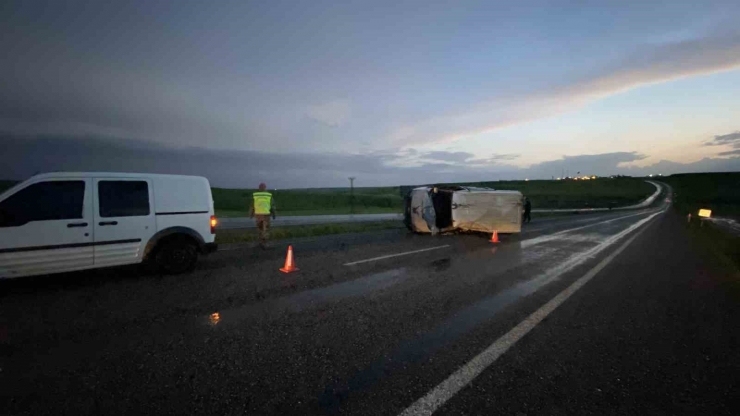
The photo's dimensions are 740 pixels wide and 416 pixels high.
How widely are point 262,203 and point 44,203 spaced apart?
5385 millimetres

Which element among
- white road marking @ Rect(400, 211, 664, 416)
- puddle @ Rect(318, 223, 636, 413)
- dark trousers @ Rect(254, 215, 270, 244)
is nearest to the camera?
white road marking @ Rect(400, 211, 664, 416)

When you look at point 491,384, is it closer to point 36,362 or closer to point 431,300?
point 431,300

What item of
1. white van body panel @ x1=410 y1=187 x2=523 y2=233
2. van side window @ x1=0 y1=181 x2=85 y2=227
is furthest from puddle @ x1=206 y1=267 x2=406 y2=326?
white van body panel @ x1=410 y1=187 x2=523 y2=233

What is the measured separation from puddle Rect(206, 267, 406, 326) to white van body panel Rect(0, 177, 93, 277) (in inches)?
121

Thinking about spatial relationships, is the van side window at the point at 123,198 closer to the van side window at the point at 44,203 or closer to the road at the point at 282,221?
the van side window at the point at 44,203

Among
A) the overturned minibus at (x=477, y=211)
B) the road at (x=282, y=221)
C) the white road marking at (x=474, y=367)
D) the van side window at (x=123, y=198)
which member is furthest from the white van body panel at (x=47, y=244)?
the road at (x=282, y=221)

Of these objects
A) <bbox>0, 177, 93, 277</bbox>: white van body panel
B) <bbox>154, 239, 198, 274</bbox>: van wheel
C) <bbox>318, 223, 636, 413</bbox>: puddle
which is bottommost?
<bbox>318, 223, 636, 413</bbox>: puddle

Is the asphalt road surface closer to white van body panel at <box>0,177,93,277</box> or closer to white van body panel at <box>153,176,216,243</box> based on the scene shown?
white van body panel at <box>0,177,93,277</box>

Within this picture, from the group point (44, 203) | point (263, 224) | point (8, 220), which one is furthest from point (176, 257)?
point (263, 224)

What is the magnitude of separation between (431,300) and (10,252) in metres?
6.50

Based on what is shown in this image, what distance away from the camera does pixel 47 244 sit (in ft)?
17.9

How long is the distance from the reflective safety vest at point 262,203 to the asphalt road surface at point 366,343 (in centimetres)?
346

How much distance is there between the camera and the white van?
17.3ft

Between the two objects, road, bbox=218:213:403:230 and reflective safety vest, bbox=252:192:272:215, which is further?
road, bbox=218:213:403:230
